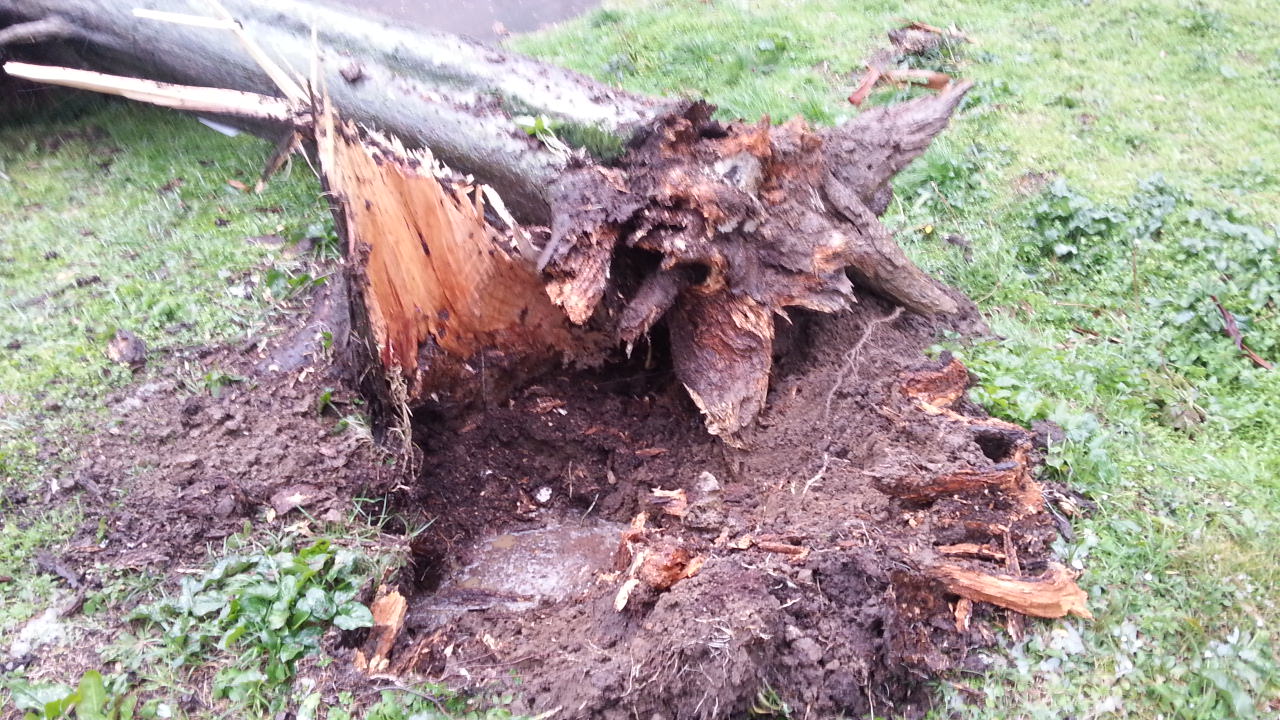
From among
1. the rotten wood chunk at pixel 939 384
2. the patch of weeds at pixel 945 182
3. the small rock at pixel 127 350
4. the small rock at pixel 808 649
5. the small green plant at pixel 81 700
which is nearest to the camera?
the small green plant at pixel 81 700

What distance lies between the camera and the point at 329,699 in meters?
2.11

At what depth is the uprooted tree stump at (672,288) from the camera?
235 cm

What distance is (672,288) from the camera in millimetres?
2678

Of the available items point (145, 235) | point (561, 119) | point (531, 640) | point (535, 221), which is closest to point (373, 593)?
point (531, 640)

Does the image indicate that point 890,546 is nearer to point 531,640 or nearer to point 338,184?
point 531,640

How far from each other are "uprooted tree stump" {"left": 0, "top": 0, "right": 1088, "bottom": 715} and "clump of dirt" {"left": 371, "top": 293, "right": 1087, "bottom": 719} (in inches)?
0.5

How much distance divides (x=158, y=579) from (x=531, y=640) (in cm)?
108

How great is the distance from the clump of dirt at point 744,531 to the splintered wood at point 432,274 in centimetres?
20

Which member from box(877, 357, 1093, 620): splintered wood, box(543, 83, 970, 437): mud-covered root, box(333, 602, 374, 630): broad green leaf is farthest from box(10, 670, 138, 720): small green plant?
box(877, 357, 1093, 620): splintered wood

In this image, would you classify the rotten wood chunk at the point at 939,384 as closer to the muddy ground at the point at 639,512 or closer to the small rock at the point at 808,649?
the muddy ground at the point at 639,512

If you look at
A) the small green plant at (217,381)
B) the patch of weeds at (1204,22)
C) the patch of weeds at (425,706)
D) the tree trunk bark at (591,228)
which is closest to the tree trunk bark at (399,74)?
the tree trunk bark at (591,228)

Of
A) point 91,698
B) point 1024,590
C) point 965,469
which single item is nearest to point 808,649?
point 1024,590

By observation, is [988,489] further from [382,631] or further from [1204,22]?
[1204,22]

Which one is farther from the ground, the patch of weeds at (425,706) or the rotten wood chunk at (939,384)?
the rotten wood chunk at (939,384)
